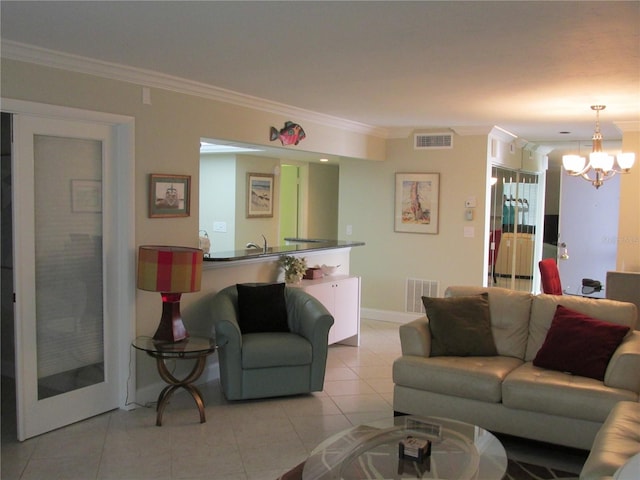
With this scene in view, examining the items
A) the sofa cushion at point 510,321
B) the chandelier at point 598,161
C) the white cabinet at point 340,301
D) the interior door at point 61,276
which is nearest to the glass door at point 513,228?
the chandelier at point 598,161

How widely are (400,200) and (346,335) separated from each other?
6.93ft

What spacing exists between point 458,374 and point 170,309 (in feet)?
6.63

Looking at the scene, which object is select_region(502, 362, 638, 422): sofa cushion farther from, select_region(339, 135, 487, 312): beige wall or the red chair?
select_region(339, 135, 487, 312): beige wall

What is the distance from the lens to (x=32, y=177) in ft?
12.0

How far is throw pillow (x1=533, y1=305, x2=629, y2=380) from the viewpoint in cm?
369

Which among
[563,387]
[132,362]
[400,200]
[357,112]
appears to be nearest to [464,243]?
[400,200]

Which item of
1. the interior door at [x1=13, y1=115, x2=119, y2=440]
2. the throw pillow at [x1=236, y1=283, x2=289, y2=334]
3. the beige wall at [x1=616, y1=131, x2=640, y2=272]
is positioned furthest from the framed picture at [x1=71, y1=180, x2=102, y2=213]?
the beige wall at [x1=616, y1=131, x2=640, y2=272]

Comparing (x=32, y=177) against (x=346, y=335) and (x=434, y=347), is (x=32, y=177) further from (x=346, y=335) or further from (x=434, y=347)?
(x=346, y=335)

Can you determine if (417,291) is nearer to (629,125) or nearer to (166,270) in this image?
(629,125)

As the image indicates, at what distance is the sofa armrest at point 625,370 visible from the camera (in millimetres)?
3480

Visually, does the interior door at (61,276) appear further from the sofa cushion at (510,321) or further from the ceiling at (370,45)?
the sofa cushion at (510,321)

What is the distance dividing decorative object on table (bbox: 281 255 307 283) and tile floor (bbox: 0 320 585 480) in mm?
1135

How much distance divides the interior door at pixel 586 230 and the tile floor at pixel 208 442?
16.4ft

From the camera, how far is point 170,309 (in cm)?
419
